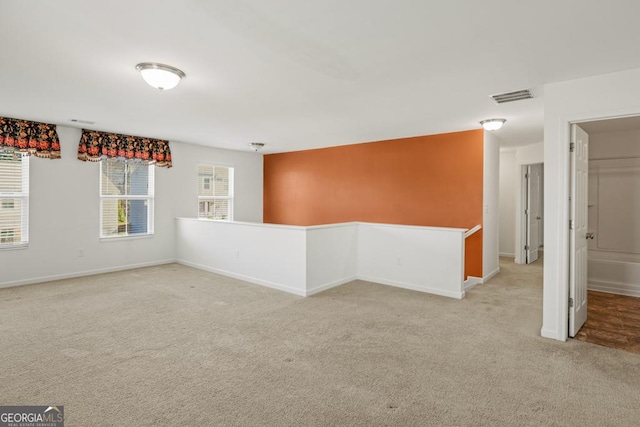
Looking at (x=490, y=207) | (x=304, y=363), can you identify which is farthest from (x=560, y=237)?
(x=304, y=363)

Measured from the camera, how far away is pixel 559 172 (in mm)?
3117

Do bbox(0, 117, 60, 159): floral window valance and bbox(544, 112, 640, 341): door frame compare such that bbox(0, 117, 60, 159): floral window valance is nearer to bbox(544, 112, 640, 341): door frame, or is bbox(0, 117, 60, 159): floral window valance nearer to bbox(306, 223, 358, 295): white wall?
bbox(306, 223, 358, 295): white wall


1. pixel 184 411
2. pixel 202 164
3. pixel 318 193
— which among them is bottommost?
pixel 184 411

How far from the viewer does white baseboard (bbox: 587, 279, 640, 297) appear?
4.68 meters

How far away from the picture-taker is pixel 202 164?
23.4 ft

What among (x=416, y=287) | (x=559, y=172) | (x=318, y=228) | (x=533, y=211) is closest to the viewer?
(x=559, y=172)

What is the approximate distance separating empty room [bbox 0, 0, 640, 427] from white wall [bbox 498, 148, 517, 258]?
0.58 meters

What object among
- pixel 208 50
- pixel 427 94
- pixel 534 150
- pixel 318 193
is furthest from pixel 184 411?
pixel 534 150

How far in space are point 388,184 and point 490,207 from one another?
5.52 feet

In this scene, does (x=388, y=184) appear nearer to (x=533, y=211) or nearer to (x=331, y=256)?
(x=331, y=256)

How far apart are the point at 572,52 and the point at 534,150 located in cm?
463

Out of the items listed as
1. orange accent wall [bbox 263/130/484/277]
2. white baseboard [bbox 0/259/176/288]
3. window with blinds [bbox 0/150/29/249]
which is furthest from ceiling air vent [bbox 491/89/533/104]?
window with blinds [bbox 0/150/29/249]

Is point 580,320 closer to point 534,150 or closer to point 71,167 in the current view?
point 534,150

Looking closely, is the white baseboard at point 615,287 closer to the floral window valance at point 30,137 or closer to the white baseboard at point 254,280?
the white baseboard at point 254,280
